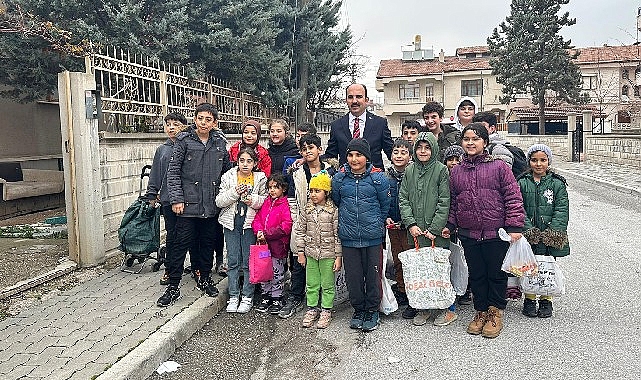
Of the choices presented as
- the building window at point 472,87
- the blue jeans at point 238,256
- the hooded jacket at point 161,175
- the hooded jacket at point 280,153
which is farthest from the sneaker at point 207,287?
the building window at point 472,87

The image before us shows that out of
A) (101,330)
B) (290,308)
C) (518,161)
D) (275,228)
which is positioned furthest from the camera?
(518,161)

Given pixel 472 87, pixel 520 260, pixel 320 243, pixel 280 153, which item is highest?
→ pixel 472 87

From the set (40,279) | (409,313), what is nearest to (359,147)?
(409,313)

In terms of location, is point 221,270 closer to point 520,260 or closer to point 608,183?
point 520,260

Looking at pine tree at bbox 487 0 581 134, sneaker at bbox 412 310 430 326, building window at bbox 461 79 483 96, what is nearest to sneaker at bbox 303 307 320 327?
sneaker at bbox 412 310 430 326

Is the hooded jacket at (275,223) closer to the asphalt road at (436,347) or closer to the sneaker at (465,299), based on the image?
the asphalt road at (436,347)

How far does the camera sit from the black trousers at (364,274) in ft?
17.0

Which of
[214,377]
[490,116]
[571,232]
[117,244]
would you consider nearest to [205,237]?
[214,377]

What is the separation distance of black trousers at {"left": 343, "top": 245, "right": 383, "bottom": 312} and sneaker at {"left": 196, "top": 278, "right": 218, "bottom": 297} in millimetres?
1543

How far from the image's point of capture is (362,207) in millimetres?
5062

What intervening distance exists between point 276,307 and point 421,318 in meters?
1.46

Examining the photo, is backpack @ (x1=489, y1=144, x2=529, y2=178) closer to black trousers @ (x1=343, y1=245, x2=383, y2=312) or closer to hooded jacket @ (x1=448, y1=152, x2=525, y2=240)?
hooded jacket @ (x1=448, y1=152, x2=525, y2=240)

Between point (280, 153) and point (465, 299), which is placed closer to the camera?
point (465, 299)

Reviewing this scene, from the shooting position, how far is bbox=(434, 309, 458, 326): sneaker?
5.27m
